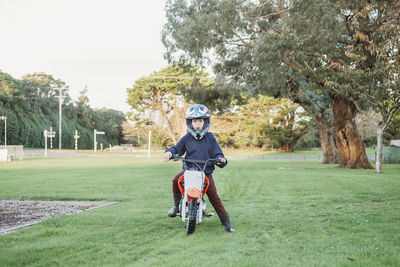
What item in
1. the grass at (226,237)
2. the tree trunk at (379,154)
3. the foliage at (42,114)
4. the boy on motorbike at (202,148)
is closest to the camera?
the grass at (226,237)

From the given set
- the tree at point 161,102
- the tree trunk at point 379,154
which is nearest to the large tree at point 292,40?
the tree trunk at point 379,154

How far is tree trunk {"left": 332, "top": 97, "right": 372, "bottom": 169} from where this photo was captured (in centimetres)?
2286

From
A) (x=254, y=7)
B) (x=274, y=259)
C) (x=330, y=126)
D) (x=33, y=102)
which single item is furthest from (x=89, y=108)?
(x=274, y=259)

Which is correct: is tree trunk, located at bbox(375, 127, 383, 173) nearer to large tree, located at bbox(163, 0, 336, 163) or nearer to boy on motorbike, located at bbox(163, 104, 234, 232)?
large tree, located at bbox(163, 0, 336, 163)

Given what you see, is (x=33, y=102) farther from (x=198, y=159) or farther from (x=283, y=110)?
(x=198, y=159)

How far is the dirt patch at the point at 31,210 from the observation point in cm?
643

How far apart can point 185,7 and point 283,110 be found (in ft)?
106

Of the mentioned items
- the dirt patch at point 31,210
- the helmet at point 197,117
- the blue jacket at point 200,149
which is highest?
the helmet at point 197,117

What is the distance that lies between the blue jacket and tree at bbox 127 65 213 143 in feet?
171

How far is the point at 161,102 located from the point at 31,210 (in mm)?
54318

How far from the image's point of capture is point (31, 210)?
7.85m

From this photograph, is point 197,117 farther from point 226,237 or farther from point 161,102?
point 161,102

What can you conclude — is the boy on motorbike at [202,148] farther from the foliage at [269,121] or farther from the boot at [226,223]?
the foliage at [269,121]

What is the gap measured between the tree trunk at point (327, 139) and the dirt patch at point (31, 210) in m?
22.5
